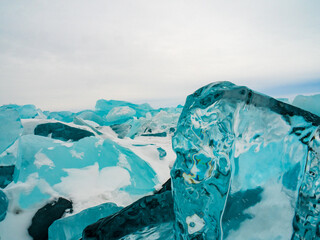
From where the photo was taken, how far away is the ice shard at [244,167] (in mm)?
880

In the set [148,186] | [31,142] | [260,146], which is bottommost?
[148,186]

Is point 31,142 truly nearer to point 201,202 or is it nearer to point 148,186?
point 148,186

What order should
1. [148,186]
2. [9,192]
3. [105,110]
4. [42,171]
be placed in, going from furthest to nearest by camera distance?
[105,110]
[148,186]
[42,171]
[9,192]

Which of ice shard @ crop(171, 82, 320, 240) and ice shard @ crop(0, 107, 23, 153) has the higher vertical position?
ice shard @ crop(171, 82, 320, 240)

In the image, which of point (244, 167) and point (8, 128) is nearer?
point (244, 167)

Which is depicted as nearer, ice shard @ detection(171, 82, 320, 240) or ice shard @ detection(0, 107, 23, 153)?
ice shard @ detection(171, 82, 320, 240)

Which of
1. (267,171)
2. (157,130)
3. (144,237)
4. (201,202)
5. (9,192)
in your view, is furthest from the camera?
(157,130)

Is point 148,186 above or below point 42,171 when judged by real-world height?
below

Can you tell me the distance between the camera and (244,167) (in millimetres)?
953

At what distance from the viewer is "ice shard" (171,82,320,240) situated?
34.6 inches

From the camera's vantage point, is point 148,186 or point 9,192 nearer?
point 9,192

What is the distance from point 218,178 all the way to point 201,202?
118 mm

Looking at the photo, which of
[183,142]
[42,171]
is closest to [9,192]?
[42,171]

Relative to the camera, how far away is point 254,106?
35.5 inches
